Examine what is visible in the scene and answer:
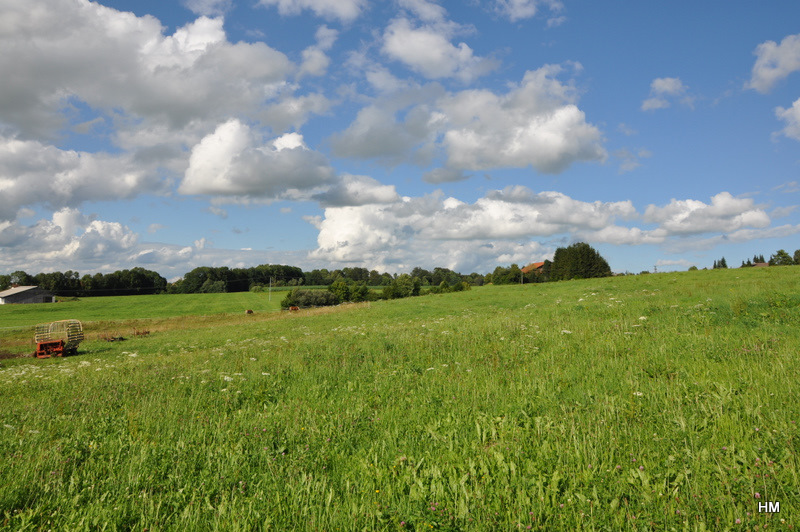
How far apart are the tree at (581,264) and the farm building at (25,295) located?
135450mm

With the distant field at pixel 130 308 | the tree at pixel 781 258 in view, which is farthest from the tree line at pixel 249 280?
the tree at pixel 781 258

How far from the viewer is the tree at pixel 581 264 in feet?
335

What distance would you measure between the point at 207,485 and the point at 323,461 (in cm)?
133

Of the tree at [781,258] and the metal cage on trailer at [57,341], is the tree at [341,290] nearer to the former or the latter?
the metal cage on trailer at [57,341]

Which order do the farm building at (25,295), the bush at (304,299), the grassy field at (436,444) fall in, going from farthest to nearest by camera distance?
the farm building at (25,295) < the bush at (304,299) < the grassy field at (436,444)

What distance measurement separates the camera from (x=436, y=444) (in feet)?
17.1

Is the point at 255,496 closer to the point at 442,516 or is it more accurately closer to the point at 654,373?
the point at 442,516

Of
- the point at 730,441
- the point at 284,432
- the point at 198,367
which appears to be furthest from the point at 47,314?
the point at 730,441

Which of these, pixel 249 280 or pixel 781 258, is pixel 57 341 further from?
pixel 781 258

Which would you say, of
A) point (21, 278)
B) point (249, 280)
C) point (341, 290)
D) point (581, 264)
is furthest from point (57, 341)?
point (21, 278)

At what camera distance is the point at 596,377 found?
7438mm

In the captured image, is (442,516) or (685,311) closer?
(442,516)

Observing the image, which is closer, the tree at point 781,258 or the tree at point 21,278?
the tree at point 781,258

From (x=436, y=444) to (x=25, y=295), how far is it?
457 feet
